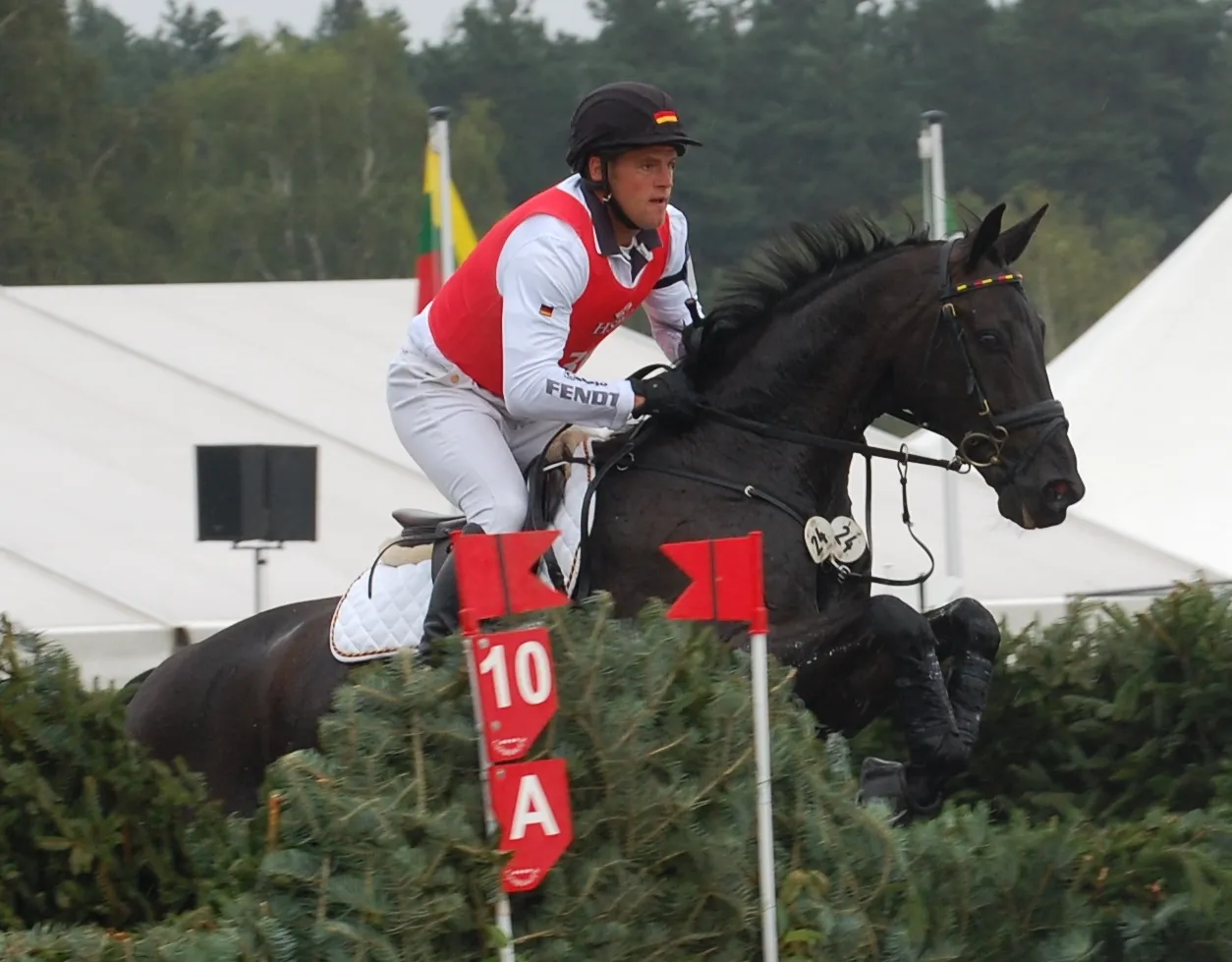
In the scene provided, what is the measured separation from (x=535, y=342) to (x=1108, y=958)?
1.57 m

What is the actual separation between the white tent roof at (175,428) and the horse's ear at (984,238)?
5322mm

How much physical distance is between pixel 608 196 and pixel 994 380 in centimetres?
86

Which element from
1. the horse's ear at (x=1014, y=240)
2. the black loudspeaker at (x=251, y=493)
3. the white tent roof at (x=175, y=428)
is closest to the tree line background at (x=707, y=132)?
the white tent roof at (x=175, y=428)

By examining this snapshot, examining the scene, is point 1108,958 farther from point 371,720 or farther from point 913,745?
point 371,720

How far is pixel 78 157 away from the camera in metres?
33.8

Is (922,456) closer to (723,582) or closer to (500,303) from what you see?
(500,303)

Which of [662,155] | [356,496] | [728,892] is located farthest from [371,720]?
[356,496]

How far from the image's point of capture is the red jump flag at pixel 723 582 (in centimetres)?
295

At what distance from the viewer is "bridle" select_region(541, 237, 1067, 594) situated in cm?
392

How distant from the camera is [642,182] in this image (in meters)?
4.02

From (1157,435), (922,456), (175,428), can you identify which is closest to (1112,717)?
(922,456)

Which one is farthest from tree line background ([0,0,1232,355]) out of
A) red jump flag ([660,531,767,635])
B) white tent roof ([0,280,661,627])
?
red jump flag ([660,531,767,635])

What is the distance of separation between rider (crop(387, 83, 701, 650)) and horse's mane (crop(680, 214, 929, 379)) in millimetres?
113

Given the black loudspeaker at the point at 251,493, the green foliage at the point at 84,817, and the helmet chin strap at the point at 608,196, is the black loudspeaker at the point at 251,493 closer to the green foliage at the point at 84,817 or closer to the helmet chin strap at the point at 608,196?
the helmet chin strap at the point at 608,196
